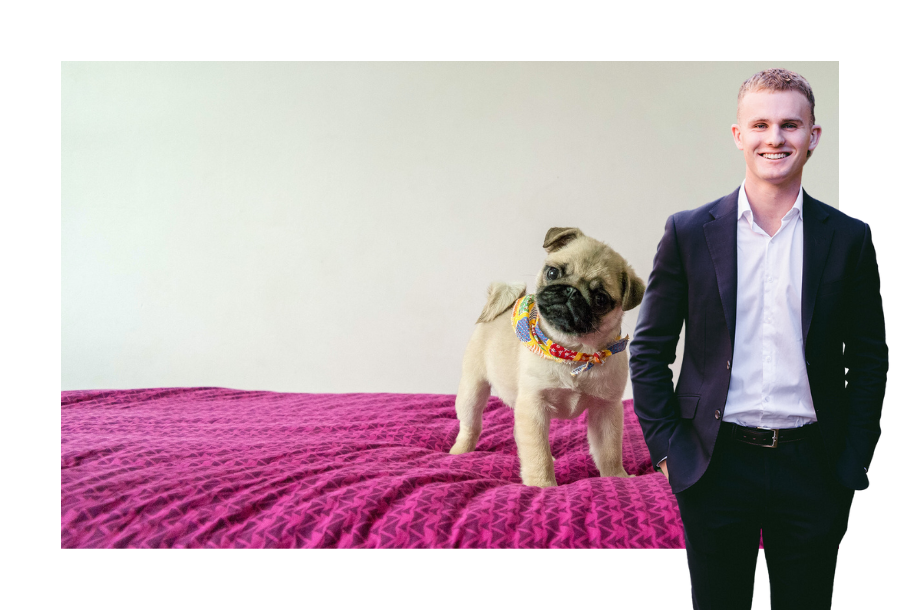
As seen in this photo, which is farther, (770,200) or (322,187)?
(322,187)

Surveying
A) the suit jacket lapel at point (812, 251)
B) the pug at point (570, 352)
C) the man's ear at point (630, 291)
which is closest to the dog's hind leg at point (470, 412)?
the pug at point (570, 352)

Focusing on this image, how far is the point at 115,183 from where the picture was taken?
564cm

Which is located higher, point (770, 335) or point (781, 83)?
point (781, 83)

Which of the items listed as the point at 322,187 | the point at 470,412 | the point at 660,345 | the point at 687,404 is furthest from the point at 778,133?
the point at 322,187

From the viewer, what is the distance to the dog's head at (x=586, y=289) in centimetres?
219

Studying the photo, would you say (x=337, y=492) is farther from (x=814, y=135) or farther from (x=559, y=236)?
(x=814, y=135)

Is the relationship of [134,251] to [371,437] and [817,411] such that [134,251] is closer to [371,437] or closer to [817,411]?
[371,437]

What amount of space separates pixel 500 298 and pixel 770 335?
1742 mm

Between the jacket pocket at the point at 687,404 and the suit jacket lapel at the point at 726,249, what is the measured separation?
15 cm

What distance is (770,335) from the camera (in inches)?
56.6

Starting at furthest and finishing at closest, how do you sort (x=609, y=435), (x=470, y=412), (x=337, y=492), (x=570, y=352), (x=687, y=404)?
(x=470, y=412), (x=609, y=435), (x=570, y=352), (x=337, y=492), (x=687, y=404)

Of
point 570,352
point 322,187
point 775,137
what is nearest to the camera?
point 775,137

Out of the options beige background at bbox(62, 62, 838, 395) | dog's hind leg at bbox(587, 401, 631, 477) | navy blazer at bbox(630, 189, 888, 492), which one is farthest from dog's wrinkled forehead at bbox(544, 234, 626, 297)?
beige background at bbox(62, 62, 838, 395)

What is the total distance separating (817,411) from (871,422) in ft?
0.48
